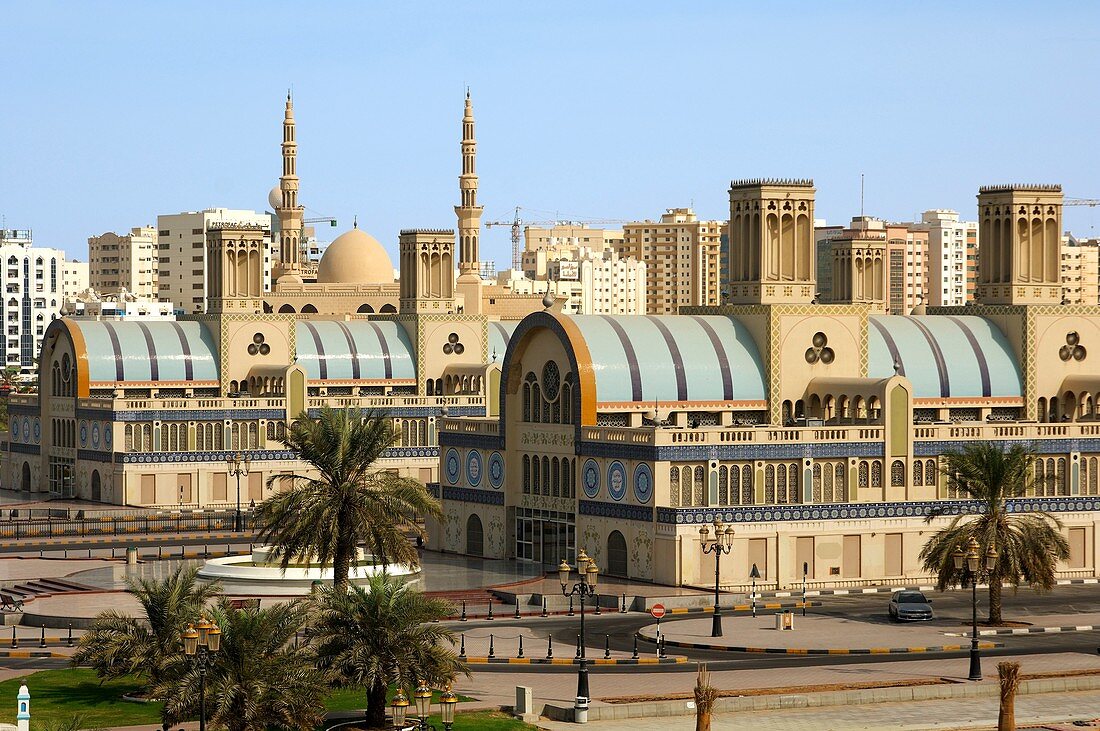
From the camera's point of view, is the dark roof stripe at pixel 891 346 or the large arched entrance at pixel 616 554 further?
the dark roof stripe at pixel 891 346

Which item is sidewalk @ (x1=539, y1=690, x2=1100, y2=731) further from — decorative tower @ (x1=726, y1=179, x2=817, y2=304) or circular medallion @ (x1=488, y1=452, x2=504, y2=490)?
decorative tower @ (x1=726, y1=179, x2=817, y2=304)

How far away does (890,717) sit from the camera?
5169cm

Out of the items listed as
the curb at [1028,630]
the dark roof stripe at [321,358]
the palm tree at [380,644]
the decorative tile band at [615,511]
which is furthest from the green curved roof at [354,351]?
the palm tree at [380,644]

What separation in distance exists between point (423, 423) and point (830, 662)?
186 ft

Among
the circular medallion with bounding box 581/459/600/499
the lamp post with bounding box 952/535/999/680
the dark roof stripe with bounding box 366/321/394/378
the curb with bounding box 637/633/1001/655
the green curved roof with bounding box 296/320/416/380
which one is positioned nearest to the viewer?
the lamp post with bounding box 952/535/999/680

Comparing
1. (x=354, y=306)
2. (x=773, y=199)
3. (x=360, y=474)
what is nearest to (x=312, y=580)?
(x=360, y=474)

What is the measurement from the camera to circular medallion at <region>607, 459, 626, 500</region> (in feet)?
254

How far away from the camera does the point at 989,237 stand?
94000 millimetres

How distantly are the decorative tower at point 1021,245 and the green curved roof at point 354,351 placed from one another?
35.6 m

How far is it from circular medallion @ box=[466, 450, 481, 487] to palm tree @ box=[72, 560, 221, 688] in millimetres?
31539

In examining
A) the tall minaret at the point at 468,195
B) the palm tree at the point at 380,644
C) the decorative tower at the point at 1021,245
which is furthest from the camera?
the tall minaret at the point at 468,195

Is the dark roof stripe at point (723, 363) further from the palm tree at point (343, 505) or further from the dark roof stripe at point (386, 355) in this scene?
the dark roof stripe at point (386, 355)

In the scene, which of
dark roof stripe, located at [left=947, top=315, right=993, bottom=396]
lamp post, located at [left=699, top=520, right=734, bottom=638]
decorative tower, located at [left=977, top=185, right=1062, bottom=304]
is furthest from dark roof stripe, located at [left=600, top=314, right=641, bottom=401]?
decorative tower, located at [left=977, top=185, right=1062, bottom=304]

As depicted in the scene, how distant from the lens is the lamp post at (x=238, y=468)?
9812 cm
